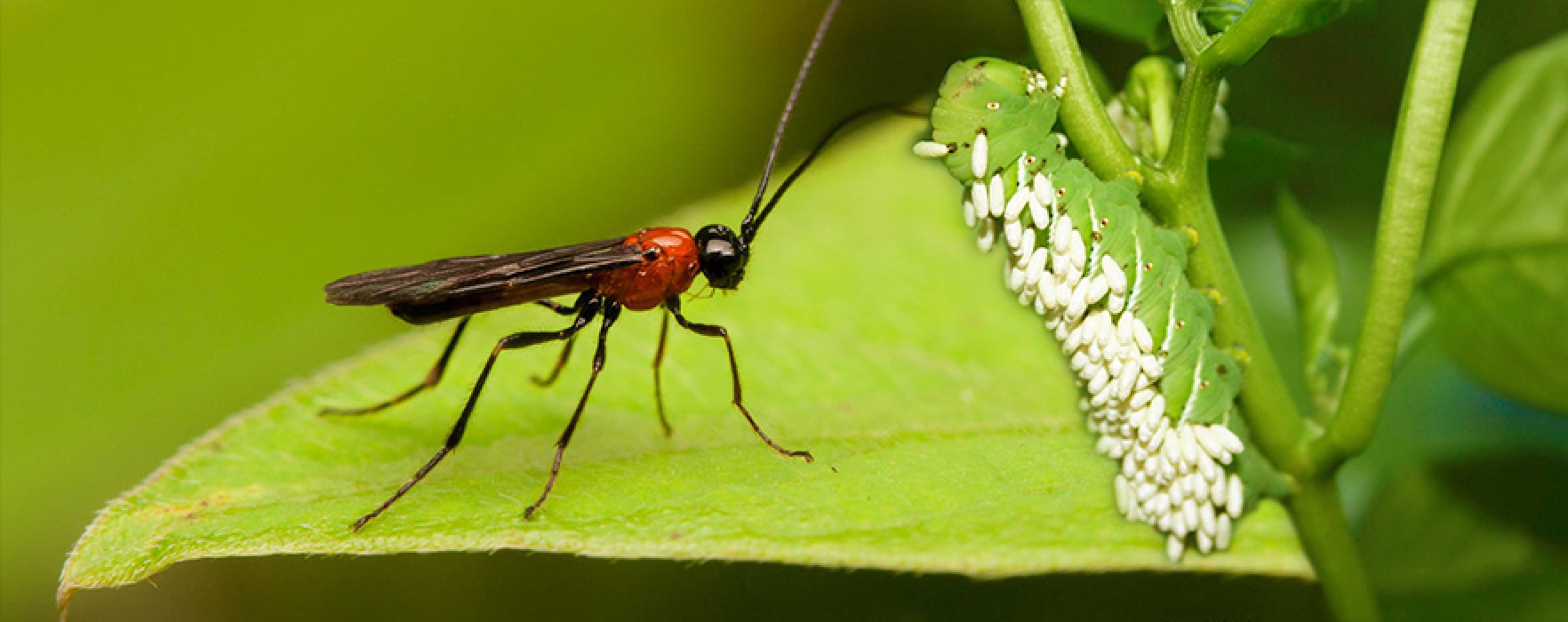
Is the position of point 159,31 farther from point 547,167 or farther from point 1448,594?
point 1448,594

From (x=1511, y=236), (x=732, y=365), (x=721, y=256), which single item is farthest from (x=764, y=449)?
(x=1511, y=236)

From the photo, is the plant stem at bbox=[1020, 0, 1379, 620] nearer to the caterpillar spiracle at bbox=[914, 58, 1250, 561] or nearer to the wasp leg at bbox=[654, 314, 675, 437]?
the caterpillar spiracle at bbox=[914, 58, 1250, 561]

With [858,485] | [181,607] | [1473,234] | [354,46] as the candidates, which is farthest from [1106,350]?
[354,46]

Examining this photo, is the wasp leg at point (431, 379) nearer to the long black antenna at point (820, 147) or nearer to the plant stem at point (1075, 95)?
the long black antenna at point (820, 147)

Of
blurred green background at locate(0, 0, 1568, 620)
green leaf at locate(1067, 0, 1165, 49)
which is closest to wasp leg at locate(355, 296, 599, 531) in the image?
blurred green background at locate(0, 0, 1568, 620)

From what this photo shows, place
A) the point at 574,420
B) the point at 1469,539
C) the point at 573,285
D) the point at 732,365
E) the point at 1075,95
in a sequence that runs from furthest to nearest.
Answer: the point at 1469,539 → the point at 573,285 → the point at 732,365 → the point at 574,420 → the point at 1075,95

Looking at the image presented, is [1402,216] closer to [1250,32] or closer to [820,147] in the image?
[1250,32]
